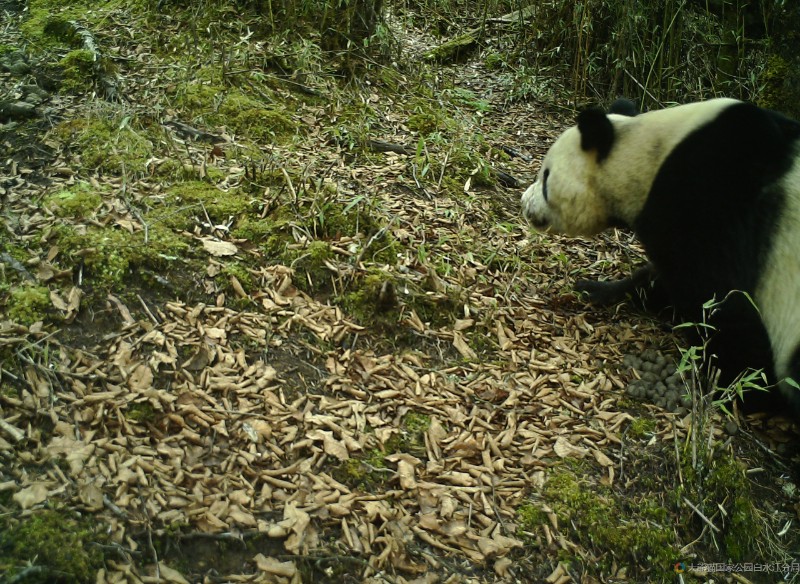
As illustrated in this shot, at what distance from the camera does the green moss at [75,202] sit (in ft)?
13.3

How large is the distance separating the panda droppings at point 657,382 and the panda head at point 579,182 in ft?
3.28

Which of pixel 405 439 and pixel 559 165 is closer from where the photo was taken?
pixel 405 439

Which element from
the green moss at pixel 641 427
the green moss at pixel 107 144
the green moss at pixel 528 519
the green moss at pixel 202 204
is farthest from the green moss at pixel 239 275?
the green moss at pixel 641 427

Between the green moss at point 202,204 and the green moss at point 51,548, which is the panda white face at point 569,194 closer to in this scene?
Result: the green moss at point 202,204

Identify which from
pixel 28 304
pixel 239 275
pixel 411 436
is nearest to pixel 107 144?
pixel 239 275

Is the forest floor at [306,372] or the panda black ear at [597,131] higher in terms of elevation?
the panda black ear at [597,131]

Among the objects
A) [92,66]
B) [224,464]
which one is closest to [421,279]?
[224,464]

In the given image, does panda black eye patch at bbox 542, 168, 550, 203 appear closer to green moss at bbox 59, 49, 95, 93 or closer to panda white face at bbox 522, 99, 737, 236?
panda white face at bbox 522, 99, 737, 236

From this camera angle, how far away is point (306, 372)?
3.65m

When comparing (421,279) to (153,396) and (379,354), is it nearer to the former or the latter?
(379,354)

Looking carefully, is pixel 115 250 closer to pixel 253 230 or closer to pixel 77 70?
pixel 253 230

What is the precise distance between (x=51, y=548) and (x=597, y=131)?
3901mm

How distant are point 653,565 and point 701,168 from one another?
7.64ft

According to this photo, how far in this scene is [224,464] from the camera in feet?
9.96
